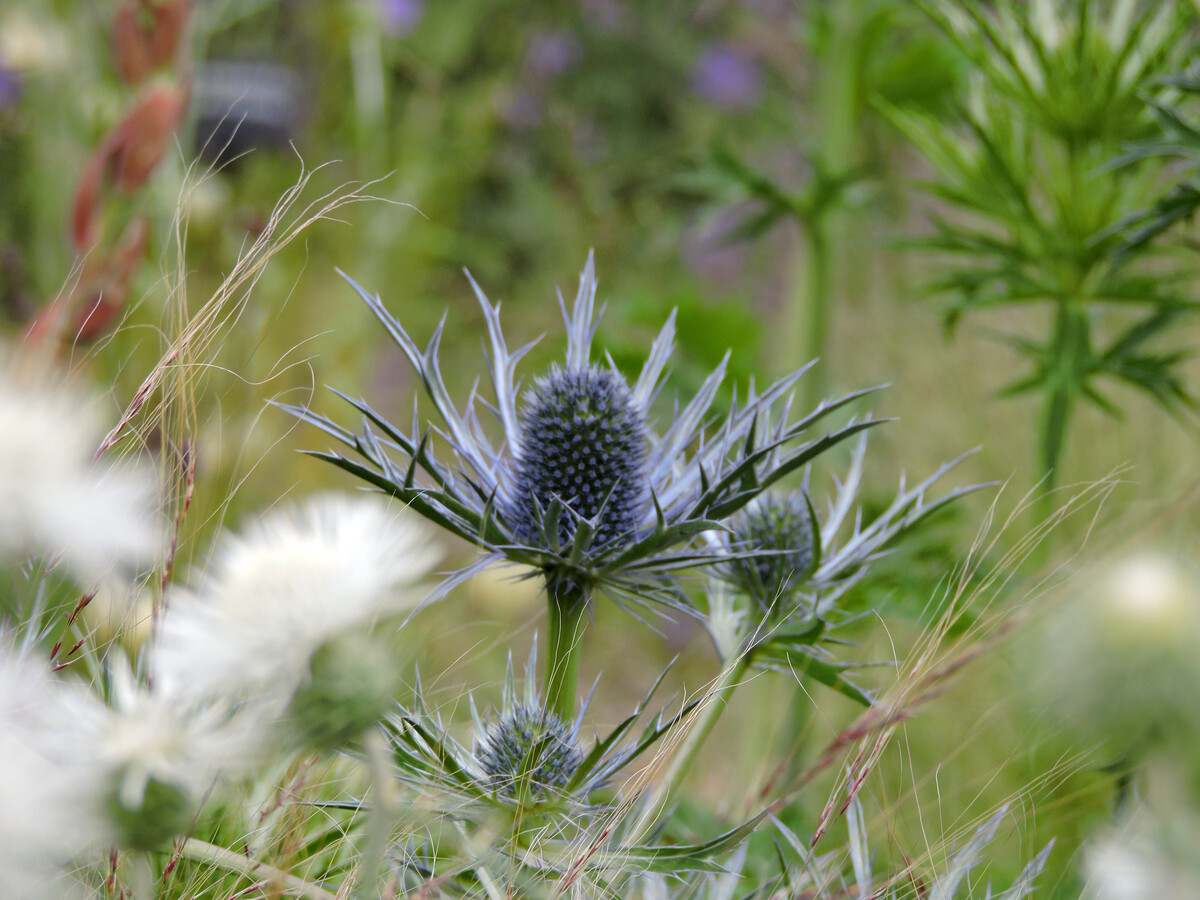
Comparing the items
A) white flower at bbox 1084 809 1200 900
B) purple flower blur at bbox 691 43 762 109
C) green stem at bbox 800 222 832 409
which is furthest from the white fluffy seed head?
purple flower blur at bbox 691 43 762 109

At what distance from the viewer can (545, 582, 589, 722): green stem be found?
1.55ft

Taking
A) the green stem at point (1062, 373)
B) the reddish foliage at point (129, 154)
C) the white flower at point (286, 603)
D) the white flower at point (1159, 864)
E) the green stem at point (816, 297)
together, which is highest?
the reddish foliage at point (129, 154)

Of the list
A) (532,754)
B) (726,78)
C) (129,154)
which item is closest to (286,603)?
(532,754)

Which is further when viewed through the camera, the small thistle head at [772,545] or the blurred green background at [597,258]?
the blurred green background at [597,258]

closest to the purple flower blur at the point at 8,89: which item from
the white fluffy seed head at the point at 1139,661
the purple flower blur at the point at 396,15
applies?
the purple flower blur at the point at 396,15

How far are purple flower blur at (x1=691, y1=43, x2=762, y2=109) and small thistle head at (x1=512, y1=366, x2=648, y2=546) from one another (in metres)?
2.66

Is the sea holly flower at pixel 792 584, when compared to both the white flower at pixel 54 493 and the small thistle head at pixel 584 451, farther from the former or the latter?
the white flower at pixel 54 493

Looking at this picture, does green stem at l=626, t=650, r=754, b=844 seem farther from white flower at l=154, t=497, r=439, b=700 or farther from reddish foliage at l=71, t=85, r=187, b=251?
reddish foliage at l=71, t=85, r=187, b=251

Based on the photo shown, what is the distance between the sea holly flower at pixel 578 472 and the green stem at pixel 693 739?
0.04m

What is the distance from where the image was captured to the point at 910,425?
5.55 ft

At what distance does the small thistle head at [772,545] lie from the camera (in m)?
0.52

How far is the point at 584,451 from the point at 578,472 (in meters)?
Result: 0.02

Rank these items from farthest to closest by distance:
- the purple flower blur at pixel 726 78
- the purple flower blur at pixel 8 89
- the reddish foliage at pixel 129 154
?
the purple flower blur at pixel 726 78 → the purple flower blur at pixel 8 89 → the reddish foliage at pixel 129 154

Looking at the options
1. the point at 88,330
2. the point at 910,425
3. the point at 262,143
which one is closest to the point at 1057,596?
the point at 88,330
